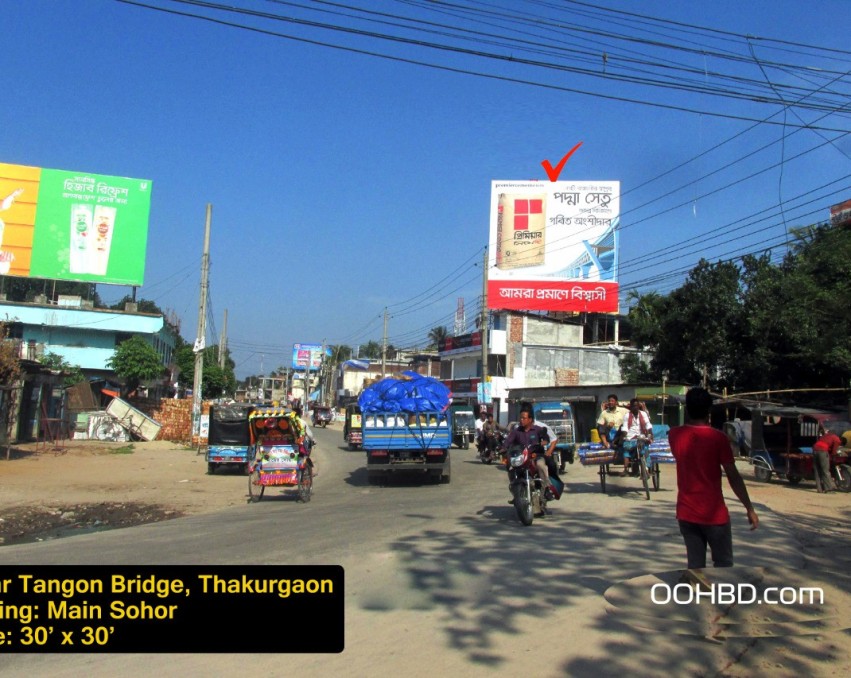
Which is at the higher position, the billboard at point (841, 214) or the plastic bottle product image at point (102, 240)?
the billboard at point (841, 214)

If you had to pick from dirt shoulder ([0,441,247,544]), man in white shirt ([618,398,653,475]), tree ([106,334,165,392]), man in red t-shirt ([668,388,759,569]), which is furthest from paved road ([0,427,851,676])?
tree ([106,334,165,392])

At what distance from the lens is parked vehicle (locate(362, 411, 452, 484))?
58.8 feet

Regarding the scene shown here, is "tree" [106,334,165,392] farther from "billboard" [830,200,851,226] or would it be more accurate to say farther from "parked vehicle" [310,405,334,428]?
"billboard" [830,200,851,226]

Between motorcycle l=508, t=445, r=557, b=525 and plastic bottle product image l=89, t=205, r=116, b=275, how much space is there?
36.4 metres

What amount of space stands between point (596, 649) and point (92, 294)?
2222 inches

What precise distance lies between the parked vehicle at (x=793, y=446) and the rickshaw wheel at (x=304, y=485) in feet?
35.3

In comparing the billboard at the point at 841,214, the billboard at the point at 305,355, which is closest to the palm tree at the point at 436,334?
the billboard at the point at 305,355

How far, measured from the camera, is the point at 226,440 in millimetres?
22391

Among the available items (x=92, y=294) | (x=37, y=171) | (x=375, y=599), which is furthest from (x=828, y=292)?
(x=92, y=294)

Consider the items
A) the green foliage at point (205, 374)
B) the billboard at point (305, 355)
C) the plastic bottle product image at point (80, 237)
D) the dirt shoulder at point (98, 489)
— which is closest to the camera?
the dirt shoulder at point (98, 489)

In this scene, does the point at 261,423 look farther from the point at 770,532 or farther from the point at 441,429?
the point at 770,532

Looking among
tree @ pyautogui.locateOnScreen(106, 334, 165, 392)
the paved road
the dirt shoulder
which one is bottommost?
the dirt shoulder

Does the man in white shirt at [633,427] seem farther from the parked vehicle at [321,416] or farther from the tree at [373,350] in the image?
the tree at [373,350]

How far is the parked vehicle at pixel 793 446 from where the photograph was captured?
1530 centimetres
